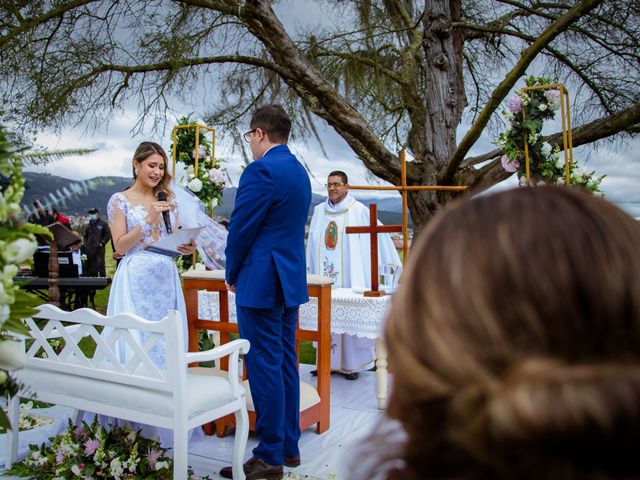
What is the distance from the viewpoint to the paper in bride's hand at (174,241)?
11.8ft

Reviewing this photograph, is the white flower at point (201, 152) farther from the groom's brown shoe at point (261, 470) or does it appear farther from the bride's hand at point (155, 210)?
the groom's brown shoe at point (261, 470)

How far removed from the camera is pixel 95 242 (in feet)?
36.9

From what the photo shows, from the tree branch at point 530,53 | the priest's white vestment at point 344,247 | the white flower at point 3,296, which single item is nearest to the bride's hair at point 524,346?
the white flower at point 3,296

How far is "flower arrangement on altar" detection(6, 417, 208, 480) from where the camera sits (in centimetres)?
306

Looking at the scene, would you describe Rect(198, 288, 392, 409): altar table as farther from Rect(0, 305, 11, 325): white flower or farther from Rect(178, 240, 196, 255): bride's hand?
Rect(0, 305, 11, 325): white flower

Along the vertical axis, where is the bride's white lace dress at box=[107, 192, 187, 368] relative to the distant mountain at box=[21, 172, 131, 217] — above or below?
below

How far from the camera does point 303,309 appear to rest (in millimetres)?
4945

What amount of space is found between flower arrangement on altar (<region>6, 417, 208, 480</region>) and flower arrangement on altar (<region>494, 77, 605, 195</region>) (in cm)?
322

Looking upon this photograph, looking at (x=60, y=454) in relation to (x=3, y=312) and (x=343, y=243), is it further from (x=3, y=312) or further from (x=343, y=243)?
(x=343, y=243)

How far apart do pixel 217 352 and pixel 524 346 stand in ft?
7.92

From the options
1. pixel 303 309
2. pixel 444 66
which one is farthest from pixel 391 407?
pixel 444 66

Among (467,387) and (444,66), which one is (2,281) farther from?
(444,66)

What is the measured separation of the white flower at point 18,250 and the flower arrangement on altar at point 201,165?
4.17m

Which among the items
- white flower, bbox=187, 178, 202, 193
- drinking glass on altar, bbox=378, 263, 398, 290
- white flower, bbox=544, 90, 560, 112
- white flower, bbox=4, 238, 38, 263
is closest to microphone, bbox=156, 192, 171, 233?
white flower, bbox=187, 178, 202, 193
